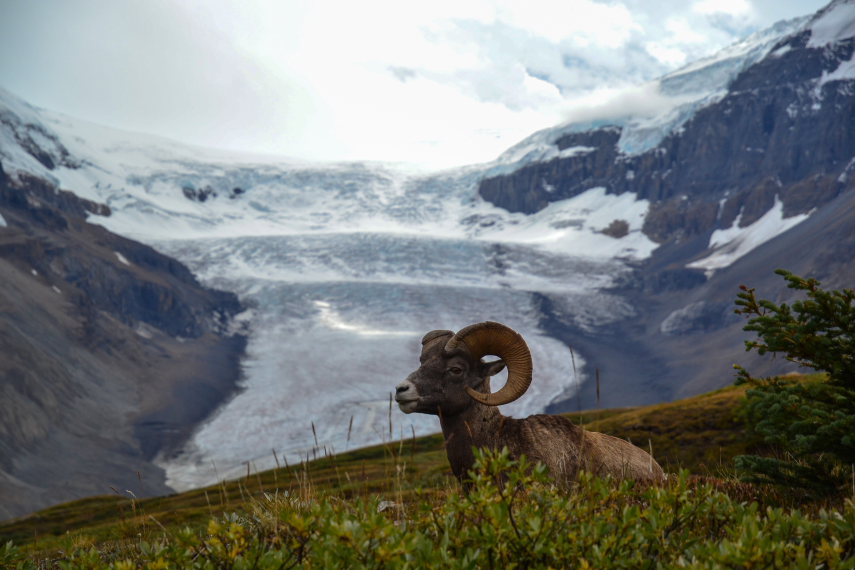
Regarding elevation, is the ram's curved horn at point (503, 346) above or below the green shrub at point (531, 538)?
above

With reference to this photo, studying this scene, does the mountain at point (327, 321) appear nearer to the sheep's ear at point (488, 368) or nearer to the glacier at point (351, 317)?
the glacier at point (351, 317)

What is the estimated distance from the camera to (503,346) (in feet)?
33.9

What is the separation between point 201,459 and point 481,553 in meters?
97.5

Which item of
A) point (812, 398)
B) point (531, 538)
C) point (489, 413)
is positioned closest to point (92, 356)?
point (489, 413)

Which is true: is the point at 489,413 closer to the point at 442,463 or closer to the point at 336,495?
the point at 336,495

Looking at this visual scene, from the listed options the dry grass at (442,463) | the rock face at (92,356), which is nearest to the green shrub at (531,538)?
the dry grass at (442,463)

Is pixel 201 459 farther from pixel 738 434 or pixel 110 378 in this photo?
pixel 738 434

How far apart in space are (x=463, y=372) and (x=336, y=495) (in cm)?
401

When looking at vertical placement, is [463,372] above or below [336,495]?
above

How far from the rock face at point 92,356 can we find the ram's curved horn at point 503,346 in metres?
76.5

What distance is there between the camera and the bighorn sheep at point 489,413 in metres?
8.88

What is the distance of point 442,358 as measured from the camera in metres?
9.93

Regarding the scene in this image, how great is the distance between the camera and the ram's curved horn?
32.8 ft

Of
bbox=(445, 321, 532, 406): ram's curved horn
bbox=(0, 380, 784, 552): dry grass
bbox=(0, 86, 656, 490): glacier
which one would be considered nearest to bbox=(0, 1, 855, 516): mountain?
bbox=(0, 86, 656, 490): glacier
